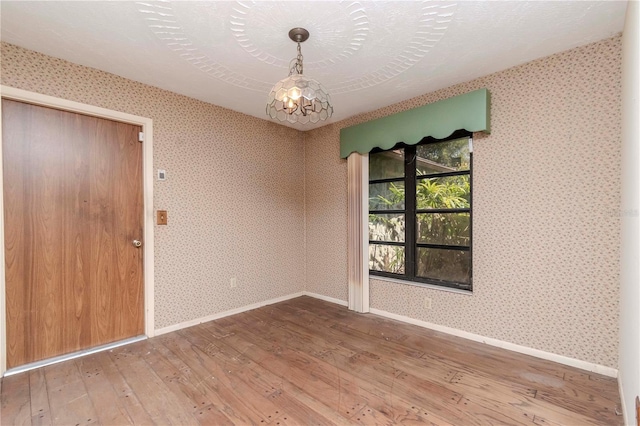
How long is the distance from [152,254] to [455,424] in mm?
2986

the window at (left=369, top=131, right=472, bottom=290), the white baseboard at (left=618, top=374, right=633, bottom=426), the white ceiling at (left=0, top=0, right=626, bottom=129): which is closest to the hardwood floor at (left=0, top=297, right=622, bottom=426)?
the white baseboard at (left=618, top=374, right=633, bottom=426)

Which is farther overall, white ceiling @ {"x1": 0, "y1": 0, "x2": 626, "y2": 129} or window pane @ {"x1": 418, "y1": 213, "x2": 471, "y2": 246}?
window pane @ {"x1": 418, "y1": 213, "x2": 471, "y2": 246}

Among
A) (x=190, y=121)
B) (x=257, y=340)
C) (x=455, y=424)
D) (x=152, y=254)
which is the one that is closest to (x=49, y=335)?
(x=152, y=254)

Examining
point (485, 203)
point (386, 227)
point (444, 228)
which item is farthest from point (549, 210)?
point (386, 227)

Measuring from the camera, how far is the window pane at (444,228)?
3.05m

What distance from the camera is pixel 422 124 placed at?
317 cm

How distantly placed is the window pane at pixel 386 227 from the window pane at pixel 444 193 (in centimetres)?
36

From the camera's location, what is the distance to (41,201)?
247 cm

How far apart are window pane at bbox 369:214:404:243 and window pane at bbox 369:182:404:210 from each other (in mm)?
117

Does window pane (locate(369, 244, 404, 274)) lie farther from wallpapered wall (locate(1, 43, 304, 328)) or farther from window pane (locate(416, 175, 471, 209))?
wallpapered wall (locate(1, 43, 304, 328))

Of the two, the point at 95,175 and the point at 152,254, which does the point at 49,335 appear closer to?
the point at 152,254

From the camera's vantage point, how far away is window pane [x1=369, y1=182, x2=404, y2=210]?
11.9ft

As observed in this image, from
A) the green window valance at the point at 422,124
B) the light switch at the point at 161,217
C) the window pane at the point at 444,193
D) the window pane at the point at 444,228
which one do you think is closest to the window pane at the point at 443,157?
the window pane at the point at 444,193

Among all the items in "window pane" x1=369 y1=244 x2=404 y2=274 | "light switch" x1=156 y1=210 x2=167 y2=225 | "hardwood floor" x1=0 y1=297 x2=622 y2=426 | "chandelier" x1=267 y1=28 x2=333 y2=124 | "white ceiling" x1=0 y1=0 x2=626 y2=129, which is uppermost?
"white ceiling" x1=0 y1=0 x2=626 y2=129
